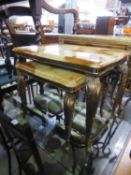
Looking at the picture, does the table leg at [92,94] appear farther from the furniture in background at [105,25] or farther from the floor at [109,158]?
the furniture in background at [105,25]

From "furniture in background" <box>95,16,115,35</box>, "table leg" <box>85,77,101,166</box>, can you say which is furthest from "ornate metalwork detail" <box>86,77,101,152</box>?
"furniture in background" <box>95,16,115,35</box>

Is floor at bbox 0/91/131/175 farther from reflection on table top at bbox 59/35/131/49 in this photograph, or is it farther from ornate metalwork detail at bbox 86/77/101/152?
reflection on table top at bbox 59/35/131/49

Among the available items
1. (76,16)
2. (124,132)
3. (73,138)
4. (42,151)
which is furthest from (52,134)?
(76,16)

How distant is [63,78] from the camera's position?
→ 770 mm

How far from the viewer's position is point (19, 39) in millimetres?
1311

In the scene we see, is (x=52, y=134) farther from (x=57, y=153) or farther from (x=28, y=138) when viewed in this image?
(x=28, y=138)

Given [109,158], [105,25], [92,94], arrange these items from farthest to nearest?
[105,25]
[109,158]
[92,94]

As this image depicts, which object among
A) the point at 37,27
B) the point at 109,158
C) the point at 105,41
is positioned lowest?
the point at 109,158

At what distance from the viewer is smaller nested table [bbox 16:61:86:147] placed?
2.39 feet

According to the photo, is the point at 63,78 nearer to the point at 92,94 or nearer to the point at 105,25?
the point at 92,94

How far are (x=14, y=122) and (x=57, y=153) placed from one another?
0.64 meters

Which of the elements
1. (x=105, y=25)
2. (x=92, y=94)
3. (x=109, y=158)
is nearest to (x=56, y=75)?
(x=92, y=94)

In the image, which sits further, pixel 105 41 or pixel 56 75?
pixel 105 41

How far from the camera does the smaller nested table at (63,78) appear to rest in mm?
728
